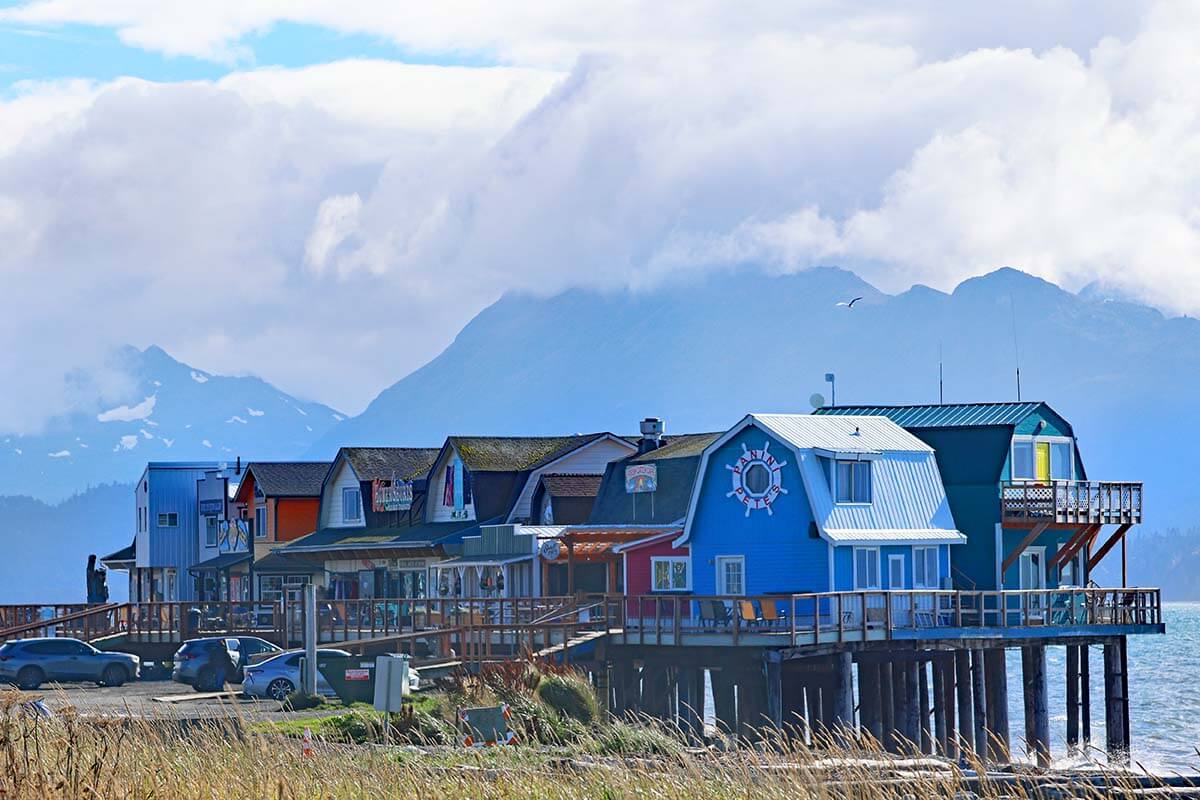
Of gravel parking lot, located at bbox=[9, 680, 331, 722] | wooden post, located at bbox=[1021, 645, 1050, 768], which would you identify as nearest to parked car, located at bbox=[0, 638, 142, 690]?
gravel parking lot, located at bbox=[9, 680, 331, 722]

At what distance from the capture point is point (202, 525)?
9419 cm

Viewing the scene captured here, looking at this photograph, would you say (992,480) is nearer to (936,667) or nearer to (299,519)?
(936,667)

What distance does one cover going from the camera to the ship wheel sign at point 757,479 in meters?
54.0

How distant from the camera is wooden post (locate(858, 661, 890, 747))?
165 feet

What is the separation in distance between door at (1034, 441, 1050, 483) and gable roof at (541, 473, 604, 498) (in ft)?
55.3

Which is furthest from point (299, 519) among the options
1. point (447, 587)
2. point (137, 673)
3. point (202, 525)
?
point (137, 673)

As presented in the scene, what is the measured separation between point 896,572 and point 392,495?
29.7m

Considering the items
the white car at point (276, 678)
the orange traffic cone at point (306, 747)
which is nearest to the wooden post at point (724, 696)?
the white car at point (276, 678)

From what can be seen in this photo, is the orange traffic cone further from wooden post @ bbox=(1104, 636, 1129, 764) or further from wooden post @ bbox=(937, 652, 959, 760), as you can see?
wooden post @ bbox=(1104, 636, 1129, 764)

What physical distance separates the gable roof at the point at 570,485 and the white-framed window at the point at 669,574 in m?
11.0

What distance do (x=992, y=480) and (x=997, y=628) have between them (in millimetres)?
5315

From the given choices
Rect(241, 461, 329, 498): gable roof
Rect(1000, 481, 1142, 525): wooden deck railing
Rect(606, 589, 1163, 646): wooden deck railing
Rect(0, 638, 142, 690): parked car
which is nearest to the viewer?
Rect(606, 589, 1163, 646): wooden deck railing

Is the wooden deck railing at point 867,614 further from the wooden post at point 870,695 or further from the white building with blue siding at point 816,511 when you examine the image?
the white building with blue siding at point 816,511

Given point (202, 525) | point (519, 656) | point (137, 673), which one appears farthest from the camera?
point (202, 525)
